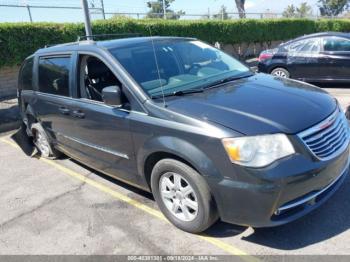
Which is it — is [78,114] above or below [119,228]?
above

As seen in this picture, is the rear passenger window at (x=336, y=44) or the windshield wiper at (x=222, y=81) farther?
the rear passenger window at (x=336, y=44)

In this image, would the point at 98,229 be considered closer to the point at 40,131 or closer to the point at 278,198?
the point at 278,198

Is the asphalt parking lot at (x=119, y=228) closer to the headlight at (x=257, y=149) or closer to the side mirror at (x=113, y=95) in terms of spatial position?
the headlight at (x=257, y=149)

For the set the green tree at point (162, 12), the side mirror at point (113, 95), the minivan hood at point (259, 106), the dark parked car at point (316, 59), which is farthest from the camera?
the green tree at point (162, 12)

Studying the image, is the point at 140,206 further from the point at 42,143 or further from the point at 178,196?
the point at 42,143

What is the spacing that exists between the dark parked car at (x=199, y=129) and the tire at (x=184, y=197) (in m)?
0.01

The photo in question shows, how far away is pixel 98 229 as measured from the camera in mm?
3793

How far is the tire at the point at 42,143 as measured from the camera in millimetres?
5734

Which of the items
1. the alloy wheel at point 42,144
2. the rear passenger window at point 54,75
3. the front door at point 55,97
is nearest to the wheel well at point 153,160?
the front door at point 55,97

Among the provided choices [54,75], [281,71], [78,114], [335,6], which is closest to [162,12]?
[281,71]

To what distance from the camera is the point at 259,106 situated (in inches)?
130

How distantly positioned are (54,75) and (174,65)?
1778mm

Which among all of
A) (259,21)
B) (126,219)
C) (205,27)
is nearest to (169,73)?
(126,219)

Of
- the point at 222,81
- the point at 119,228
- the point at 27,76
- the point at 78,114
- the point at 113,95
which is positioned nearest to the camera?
the point at 113,95
